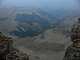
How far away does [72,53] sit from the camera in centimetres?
393

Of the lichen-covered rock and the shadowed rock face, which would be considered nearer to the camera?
the lichen-covered rock

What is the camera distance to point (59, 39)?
13.2 feet

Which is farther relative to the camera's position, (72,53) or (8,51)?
(8,51)

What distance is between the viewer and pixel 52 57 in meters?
3.99

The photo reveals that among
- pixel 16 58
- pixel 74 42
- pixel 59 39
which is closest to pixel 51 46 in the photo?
pixel 59 39

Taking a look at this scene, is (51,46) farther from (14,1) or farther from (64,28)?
(14,1)

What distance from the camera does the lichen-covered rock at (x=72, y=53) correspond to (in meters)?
3.90

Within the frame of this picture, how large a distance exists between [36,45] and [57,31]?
1.70 feet

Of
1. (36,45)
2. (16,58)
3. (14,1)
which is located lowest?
(16,58)

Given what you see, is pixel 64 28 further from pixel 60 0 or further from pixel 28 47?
pixel 28 47

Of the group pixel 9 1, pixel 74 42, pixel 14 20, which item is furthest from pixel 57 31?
pixel 9 1

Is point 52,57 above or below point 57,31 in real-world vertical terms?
below

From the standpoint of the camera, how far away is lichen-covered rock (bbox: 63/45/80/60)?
390cm

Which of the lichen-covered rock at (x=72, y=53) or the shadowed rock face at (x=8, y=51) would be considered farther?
the shadowed rock face at (x=8, y=51)
